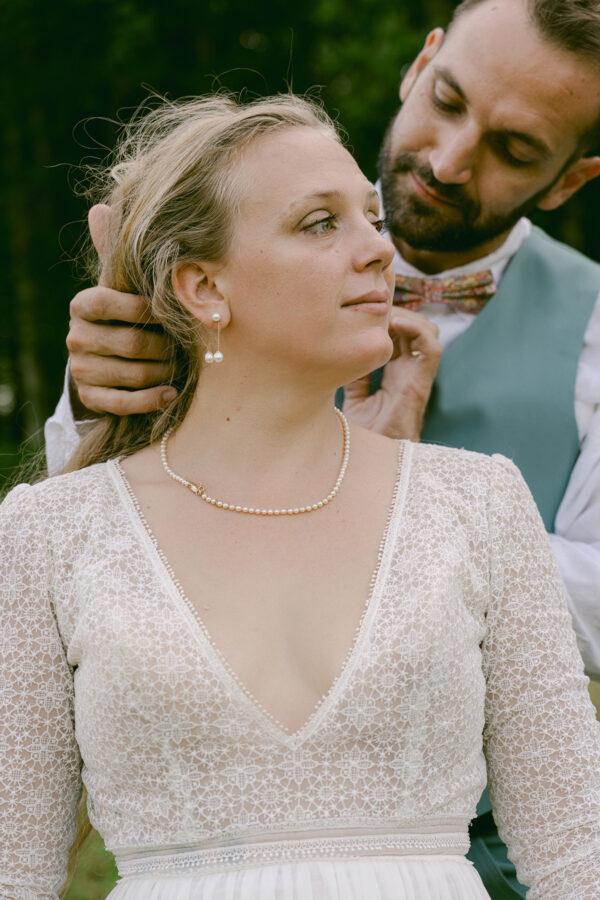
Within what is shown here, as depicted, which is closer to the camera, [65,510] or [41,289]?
[65,510]

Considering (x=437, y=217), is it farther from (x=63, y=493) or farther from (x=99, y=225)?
(x=63, y=493)

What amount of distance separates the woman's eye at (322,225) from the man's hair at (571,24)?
1104mm

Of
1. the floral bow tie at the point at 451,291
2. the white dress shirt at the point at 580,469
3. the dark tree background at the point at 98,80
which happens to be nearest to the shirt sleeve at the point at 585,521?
the white dress shirt at the point at 580,469

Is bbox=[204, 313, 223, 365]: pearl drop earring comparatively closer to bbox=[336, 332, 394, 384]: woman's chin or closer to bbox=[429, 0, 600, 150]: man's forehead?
bbox=[336, 332, 394, 384]: woman's chin

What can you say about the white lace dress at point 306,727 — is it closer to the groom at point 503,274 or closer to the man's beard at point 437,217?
the groom at point 503,274

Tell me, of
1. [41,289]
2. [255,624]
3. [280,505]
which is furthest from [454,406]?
[41,289]

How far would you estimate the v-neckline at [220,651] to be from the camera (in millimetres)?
1714

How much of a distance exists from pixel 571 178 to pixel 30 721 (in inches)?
82.0

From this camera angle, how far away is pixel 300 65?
9.88 metres

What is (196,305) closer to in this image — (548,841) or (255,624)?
(255,624)

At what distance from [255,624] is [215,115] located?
1.01 metres

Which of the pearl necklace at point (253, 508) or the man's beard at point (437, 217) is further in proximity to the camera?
the man's beard at point (437, 217)

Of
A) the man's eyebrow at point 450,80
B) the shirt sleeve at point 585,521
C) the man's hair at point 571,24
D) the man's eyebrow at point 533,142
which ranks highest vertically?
the man's hair at point 571,24

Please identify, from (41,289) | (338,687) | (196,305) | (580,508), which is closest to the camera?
(338,687)
